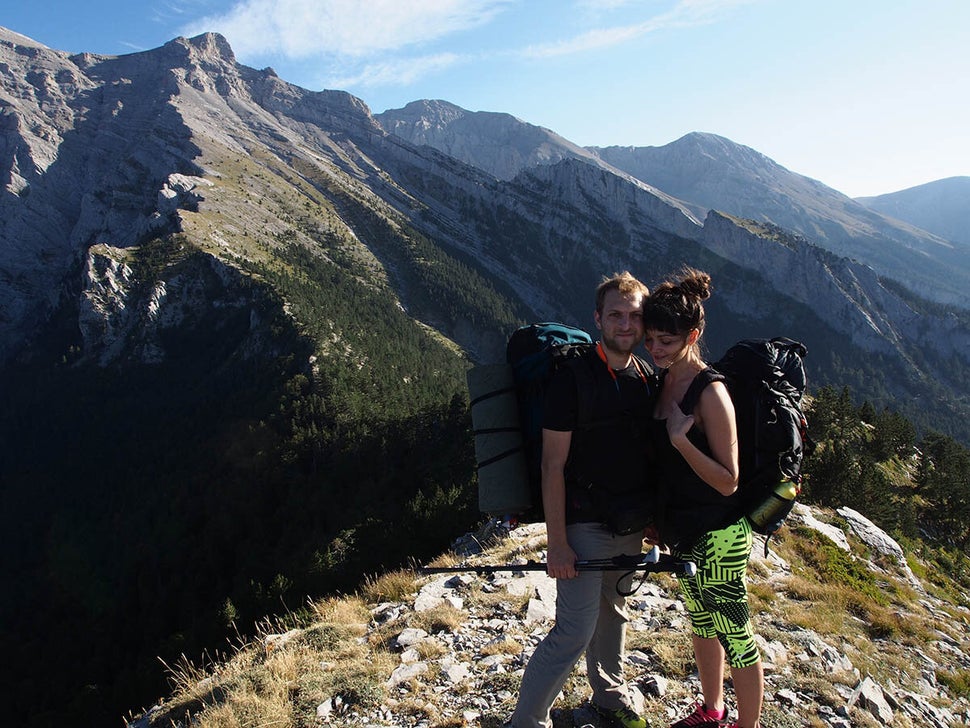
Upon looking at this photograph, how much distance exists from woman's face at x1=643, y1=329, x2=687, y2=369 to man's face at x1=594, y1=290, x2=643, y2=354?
0.11m

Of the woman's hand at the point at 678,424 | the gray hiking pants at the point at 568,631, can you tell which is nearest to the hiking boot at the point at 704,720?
the gray hiking pants at the point at 568,631

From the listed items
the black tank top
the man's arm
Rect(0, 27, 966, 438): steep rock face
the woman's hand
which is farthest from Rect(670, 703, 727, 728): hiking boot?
Rect(0, 27, 966, 438): steep rock face

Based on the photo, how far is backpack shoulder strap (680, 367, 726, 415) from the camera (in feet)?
11.7

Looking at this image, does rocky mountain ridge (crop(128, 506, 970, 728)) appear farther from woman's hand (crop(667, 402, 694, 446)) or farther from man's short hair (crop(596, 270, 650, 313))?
man's short hair (crop(596, 270, 650, 313))

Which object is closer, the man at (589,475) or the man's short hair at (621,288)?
the man at (589,475)

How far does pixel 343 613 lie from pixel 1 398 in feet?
519

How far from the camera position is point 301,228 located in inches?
5851

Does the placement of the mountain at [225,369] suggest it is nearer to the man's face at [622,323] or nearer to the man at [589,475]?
the man at [589,475]

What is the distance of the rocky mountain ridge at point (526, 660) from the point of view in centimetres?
504

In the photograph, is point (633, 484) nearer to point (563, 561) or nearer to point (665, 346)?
point (563, 561)

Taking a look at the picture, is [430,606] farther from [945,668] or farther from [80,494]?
[80,494]

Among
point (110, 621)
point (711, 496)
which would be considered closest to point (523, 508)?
point (711, 496)

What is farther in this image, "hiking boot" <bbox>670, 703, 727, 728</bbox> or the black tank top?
"hiking boot" <bbox>670, 703, 727, 728</bbox>

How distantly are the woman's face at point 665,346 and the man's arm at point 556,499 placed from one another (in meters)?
0.91
